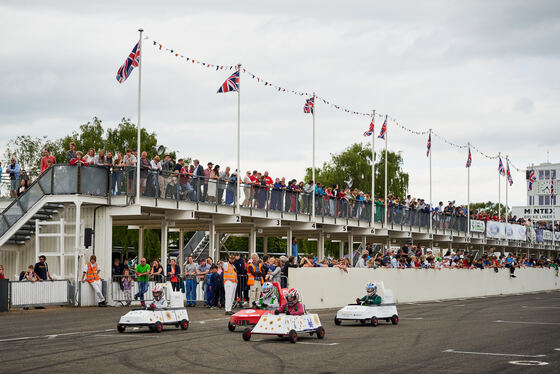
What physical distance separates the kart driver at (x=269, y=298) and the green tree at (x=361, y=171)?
56429 millimetres

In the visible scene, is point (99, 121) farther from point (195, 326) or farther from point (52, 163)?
point (195, 326)

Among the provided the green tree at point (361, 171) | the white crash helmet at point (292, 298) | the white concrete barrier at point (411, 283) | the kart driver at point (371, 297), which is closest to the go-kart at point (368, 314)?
the kart driver at point (371, 297)

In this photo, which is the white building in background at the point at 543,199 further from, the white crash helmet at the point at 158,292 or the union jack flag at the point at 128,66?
Result: the white crash helmet at the point at 158,292

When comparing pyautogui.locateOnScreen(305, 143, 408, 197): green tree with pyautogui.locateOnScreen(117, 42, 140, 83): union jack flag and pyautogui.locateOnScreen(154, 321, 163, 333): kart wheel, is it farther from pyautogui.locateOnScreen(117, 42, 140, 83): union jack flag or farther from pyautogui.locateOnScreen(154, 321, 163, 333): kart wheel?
pyautogui.locateOnScreen(154, 321, 163, 333): kart wheel

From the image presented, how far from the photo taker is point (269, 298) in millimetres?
19203

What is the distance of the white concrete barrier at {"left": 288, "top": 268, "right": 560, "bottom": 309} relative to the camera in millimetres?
30531

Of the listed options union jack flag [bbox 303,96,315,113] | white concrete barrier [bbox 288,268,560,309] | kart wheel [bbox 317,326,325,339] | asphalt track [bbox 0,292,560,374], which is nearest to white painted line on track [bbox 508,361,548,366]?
asphalt track [bbox 0,292,560,374]

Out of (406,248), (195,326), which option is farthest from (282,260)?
(406,248)

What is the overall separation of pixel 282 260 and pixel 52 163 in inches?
428

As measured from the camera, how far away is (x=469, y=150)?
59781mm

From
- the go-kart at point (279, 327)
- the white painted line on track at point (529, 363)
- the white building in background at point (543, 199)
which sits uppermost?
the white building in background at point (543, 199)

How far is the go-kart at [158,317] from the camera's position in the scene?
1958 centimetres

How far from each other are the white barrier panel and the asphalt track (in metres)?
2.42

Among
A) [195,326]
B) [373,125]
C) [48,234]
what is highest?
[373,125]
